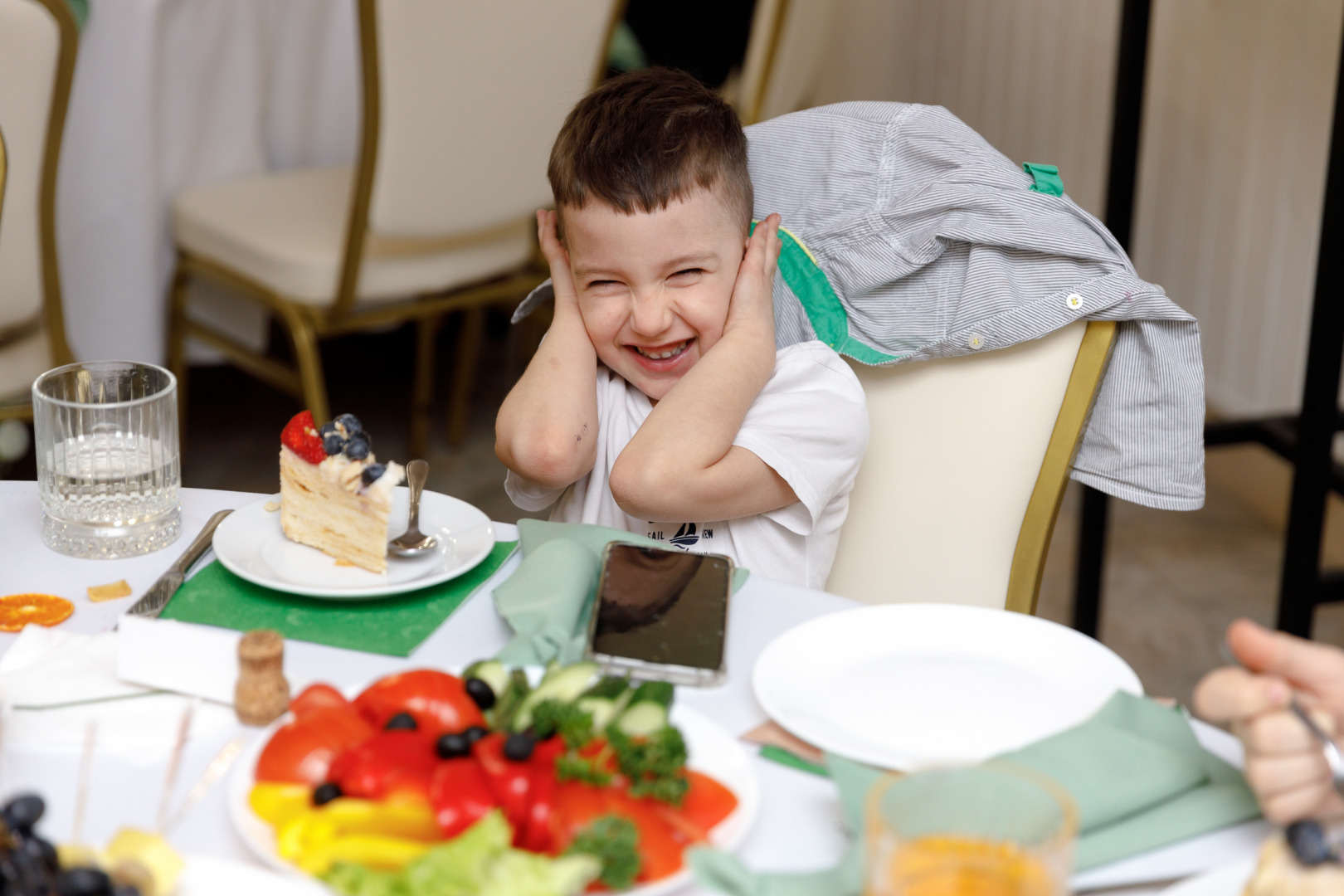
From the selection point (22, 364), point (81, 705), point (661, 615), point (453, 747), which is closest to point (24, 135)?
point (22, 364)

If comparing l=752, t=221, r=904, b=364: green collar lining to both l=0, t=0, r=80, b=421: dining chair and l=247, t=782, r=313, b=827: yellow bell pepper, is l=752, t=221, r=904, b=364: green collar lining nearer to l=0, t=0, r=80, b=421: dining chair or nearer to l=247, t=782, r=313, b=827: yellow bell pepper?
l=247, t=782, r=313, b=827: yellow bell pepper

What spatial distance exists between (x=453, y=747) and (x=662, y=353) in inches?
26.5

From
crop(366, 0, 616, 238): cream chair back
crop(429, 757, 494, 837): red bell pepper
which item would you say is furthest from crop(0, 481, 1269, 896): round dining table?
crop(366, 0, 616, 238): cream chair back

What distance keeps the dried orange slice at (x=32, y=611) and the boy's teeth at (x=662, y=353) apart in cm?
57

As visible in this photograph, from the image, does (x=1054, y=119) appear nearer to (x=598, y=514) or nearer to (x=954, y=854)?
(x=598, y=514)

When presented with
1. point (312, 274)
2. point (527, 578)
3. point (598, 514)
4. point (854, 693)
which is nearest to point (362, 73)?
point (312, 274)

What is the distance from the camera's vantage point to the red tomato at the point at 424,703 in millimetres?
707

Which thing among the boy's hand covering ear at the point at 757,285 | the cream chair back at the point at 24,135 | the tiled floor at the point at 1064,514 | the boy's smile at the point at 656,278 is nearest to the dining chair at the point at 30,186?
the cream chair back at the point at 24,135

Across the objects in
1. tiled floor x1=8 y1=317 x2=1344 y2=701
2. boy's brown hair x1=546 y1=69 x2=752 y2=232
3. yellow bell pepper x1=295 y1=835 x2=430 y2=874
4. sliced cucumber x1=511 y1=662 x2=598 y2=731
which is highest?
boy's brown hair x1=546 y1=69 x2=752 y2=232

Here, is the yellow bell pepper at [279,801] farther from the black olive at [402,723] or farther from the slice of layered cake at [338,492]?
the slice of layered cake at [338,492]

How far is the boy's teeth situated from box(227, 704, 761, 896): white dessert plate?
56 centimetres

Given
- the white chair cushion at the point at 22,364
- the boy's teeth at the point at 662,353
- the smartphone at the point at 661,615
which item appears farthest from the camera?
the white chair cushion at the point at 22,364

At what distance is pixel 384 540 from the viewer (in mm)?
958

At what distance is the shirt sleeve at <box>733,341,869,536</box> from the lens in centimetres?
117
